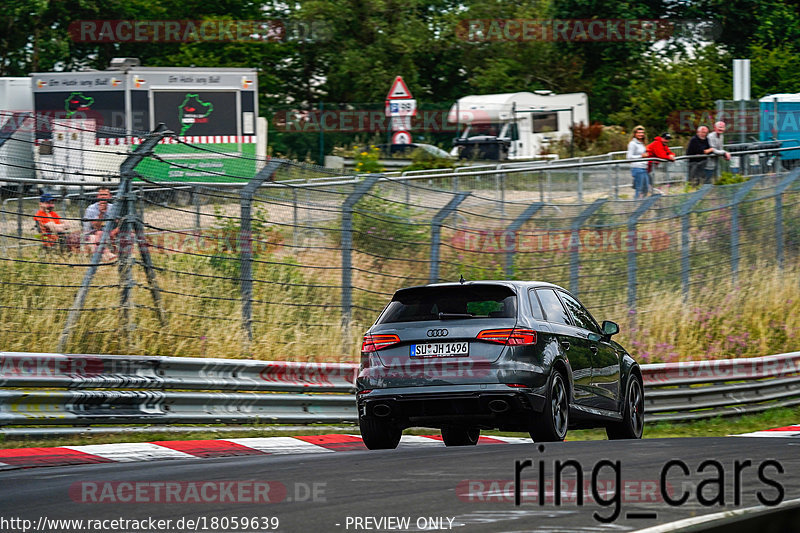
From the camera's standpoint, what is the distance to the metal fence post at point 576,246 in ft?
58.1

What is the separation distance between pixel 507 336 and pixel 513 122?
30.6 metres

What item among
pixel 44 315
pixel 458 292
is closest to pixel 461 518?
pixel 458 292

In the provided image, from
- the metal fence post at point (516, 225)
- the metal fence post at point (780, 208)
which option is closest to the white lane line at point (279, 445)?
the metal fence post at point (516, 225)

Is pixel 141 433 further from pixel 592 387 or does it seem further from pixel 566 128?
pixel 566 128

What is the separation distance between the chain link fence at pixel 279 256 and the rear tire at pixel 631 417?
11.6 ft

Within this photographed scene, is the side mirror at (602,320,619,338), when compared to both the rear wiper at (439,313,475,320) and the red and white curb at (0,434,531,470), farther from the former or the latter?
the rear wiper at (439,313,475,320)

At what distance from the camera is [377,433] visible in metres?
10.5

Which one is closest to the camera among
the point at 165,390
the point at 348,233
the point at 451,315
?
the point at 451,315

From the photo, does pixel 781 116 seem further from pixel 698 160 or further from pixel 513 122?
pixel 698 160

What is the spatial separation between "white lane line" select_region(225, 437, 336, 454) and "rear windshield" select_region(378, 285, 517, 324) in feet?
4.45

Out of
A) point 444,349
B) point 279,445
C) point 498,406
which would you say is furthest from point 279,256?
point 498,406

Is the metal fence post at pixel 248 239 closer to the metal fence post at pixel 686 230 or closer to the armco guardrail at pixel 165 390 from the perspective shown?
the armco guardrail at pixel 165 390

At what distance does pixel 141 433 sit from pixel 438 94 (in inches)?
1974

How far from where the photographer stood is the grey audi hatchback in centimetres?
989
